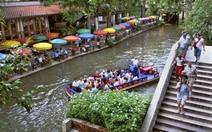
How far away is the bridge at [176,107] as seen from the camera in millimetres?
8906

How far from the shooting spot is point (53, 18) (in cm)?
3241

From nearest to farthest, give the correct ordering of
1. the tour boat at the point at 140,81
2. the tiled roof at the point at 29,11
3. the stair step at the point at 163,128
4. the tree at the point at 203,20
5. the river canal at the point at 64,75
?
the stair step at the point at 163,128, the tree at the point at 203,20, the river canal at the point at 64,75, the tour boat at the point at 140,81, the tiled roof at the point at 29,11

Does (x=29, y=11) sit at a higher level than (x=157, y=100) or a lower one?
higher

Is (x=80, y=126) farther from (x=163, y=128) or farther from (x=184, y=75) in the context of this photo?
(x=184, y=75)

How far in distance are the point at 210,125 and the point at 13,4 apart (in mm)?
24206

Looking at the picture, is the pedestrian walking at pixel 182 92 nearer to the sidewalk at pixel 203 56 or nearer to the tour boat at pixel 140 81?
the sidewalk at pixel 203 56

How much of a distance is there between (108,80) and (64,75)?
16.6 feet

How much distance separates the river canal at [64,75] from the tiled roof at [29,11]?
23.4ft

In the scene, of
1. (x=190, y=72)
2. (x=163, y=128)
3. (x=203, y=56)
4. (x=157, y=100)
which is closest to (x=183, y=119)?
(x=163, y=128)

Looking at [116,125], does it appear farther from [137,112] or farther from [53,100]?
[53,100]

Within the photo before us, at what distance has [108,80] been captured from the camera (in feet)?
58.1

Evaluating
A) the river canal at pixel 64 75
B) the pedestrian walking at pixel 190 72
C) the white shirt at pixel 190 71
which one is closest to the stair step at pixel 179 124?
the pedestrian walking at pixel 190 72

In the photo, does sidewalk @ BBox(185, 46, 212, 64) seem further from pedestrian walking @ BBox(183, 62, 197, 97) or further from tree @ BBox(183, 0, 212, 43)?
pedestrian walking @ BBox(183, 62, 197, 97)

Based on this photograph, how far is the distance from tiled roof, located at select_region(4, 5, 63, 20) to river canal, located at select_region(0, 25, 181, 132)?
7120 mm
